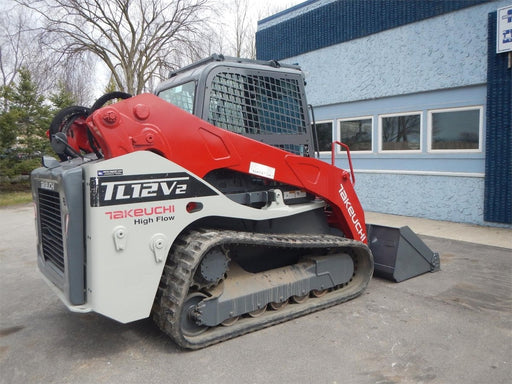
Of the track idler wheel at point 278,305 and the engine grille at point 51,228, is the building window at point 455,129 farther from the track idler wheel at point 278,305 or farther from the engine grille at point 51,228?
the engine grille at point 51,228

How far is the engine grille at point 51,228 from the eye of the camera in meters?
3.53

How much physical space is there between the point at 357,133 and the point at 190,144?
26.2ft

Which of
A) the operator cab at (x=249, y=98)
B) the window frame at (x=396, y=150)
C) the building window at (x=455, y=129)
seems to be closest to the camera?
the operator cab at (x=249, y=98)

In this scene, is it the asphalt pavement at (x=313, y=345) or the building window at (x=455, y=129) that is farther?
the building window at (x=455, y=129)

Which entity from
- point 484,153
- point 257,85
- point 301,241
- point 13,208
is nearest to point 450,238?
point 484,153

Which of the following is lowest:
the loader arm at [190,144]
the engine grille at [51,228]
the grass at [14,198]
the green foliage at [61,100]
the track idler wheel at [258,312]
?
the track idler wheel at [258,312]

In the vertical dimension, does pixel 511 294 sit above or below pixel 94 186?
below

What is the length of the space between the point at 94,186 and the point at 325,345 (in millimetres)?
2255

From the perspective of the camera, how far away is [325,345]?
360cm

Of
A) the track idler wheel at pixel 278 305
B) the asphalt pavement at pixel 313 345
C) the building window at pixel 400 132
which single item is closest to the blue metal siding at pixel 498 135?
the building window at pixel 400 132

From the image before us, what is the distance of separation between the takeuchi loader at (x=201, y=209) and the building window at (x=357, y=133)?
19.5ft

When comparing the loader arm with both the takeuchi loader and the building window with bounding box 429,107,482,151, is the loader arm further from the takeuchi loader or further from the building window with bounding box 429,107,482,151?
Answer: the building window with bounding box 429,107,482,151

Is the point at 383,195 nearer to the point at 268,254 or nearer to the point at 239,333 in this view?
the point at 268,254

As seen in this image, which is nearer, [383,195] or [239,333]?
[239,333]
